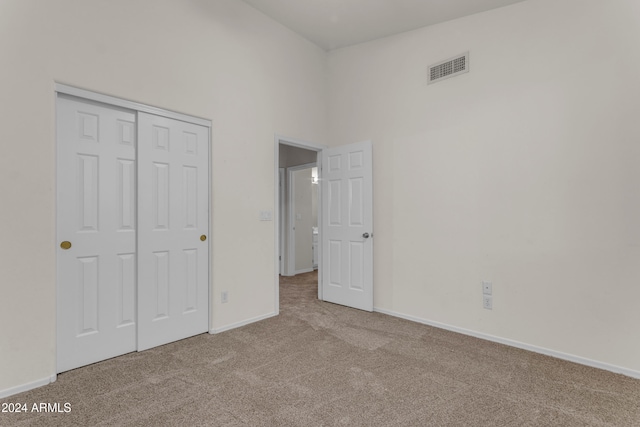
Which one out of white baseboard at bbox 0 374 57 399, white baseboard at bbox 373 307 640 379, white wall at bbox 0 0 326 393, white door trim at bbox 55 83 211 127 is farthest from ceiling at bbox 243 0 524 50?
white baseboard at bbox 0 374 57 399

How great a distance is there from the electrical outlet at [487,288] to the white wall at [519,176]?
0.05m

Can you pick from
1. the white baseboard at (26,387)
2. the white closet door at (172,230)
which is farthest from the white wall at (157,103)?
the white closet door at (172,230)

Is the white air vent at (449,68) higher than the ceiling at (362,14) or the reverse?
the reverse

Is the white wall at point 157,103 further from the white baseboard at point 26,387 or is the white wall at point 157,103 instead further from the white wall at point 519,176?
the white wall at point 519,176

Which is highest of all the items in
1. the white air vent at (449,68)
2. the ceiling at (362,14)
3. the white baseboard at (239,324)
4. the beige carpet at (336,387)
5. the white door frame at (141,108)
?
the ceiling at (362,14)

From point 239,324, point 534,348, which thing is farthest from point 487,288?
point 239,324

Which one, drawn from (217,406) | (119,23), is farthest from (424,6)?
(217,406)

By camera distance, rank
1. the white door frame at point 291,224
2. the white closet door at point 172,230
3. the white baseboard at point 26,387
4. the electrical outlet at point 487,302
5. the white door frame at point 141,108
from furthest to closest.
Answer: the white door frame at point 291,224
the electrical outlet at point 487,302
the white closet door at point 172,230
the white door frame at point 141,108
the white baseboard at point 26,387

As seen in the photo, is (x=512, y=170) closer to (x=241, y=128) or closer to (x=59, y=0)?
(x=241, y=128)

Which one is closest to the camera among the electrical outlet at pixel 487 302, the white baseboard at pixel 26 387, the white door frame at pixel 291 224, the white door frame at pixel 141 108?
the white baseboard at pixel 26 387

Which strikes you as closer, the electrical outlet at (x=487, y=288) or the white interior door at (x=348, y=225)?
the electrical outlet at (x=487, y=288)

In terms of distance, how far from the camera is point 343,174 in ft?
13.4

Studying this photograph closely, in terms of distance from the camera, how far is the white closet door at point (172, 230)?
106 inches

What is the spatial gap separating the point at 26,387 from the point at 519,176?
13.4 ft
